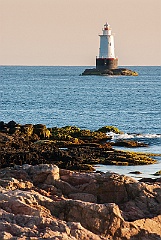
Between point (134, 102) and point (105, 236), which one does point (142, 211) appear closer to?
point (105, 236)

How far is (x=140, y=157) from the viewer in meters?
36.8

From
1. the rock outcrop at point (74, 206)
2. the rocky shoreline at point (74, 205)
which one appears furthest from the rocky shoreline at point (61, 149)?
the rock outcrop at point (74, 206)

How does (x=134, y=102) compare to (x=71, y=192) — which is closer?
(x=71, y=192)

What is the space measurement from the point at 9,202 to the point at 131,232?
2.26 m

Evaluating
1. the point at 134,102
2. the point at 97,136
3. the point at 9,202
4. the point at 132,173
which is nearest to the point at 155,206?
the point at 9,202
